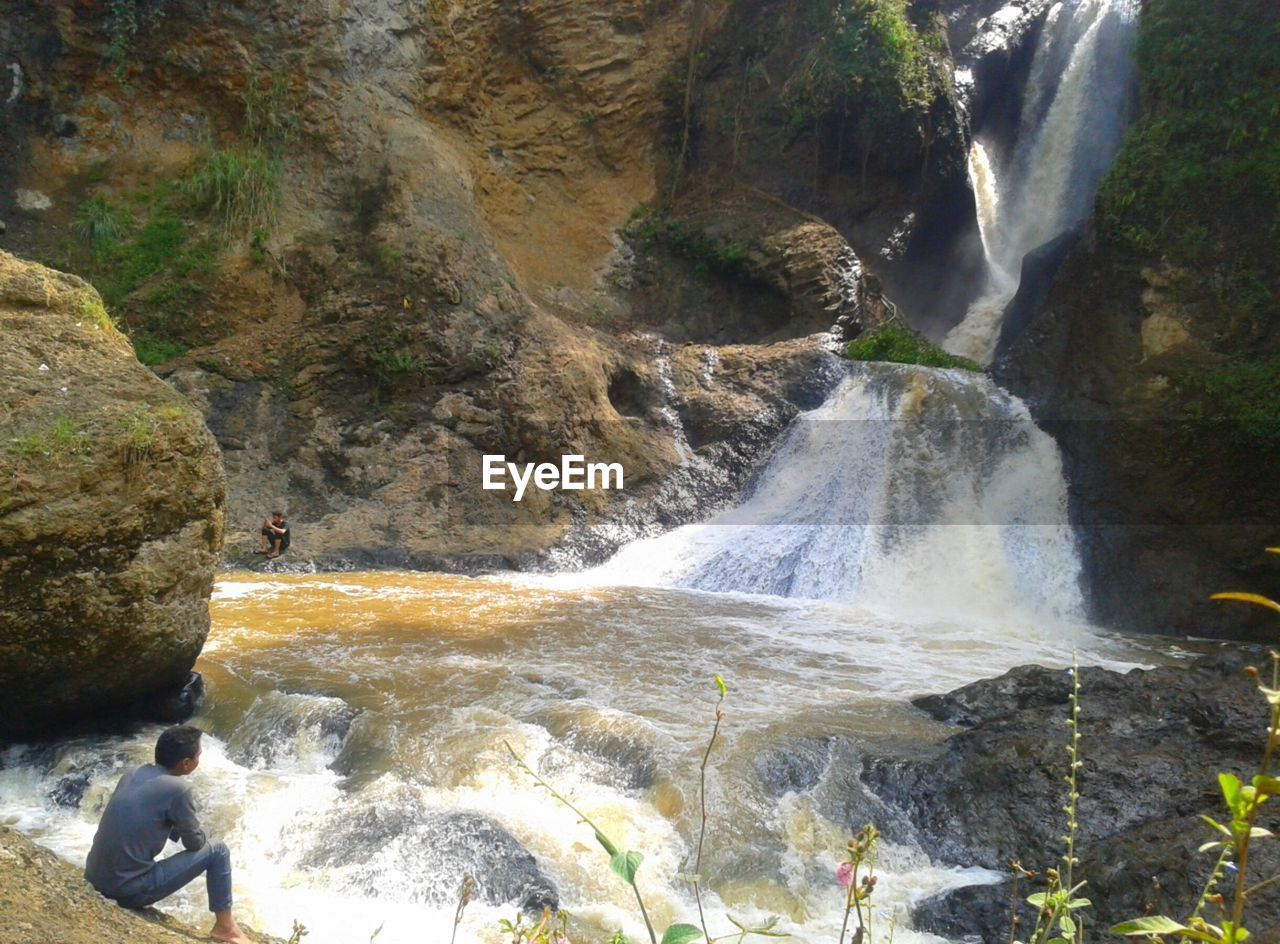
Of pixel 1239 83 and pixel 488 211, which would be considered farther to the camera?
pixel 488 211

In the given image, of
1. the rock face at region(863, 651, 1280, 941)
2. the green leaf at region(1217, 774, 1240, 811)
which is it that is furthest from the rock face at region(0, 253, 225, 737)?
the green leaf at region(1217, 774, 1240, 811)

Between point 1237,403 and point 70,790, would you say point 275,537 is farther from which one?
point 1237,403

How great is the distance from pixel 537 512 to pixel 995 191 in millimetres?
12892

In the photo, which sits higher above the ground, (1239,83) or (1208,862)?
(1239,83)

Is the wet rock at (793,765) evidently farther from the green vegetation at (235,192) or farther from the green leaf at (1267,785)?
the green vegetation at (235,192)

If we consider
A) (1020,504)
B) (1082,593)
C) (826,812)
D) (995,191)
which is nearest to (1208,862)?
(826,812)

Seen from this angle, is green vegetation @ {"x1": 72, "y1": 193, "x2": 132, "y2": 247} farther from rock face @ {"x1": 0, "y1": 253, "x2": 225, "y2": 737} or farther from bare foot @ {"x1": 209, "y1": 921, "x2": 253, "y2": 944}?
bare foot @ {"x1": 209, "y1": 921, "x2": 253, "y2": 944}

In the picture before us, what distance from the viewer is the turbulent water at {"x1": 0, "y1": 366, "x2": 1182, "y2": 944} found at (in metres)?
4.95

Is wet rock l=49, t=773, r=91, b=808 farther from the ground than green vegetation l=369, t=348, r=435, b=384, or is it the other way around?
green vegetation l=369, t=348, r=435, b=384

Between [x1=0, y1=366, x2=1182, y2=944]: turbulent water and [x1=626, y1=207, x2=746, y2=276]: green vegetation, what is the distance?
6.53 meters

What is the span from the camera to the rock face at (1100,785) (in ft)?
15.4

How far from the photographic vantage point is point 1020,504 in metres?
13.1

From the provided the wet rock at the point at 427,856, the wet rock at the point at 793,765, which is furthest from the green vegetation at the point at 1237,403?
the wet rock at the point at 427,856

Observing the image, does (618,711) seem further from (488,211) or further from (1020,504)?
(488,211)
